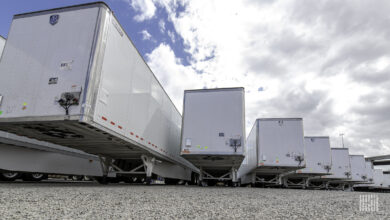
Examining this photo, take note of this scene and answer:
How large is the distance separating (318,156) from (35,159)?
692 inches

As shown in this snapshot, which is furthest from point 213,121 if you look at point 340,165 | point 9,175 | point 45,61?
point 340,165

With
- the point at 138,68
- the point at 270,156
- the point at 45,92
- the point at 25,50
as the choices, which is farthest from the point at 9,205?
the point at 270,156

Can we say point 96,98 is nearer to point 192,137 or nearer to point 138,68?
point 138,68

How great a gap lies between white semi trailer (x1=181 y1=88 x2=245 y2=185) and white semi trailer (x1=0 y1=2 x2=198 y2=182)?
309cm

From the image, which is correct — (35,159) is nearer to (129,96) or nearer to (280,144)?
(129,96)

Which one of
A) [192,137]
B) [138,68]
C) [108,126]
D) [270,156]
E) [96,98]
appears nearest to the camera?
[96,98]

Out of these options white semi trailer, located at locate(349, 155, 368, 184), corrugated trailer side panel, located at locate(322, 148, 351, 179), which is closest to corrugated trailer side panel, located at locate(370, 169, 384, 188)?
white semi trailer, located at locate(349, 155, 368, 184)

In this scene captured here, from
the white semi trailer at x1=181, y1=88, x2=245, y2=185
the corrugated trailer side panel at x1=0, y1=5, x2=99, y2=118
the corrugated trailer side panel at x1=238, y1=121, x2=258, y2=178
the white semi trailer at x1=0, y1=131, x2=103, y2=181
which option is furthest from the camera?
the corrugated trailer side panel at x1=238, y1=121, x2=258, y2=178

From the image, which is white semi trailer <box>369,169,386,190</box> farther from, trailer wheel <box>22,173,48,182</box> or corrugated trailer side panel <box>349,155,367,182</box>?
trailer wheel <box>22,173,48,182</box>

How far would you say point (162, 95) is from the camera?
403 inches

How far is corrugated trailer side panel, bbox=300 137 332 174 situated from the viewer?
1675cm

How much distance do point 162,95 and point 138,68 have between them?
280cm

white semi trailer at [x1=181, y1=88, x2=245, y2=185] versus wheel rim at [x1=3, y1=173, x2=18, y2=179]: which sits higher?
white semi trailer at [x1=181, y1=88, x2=245, y2=185]

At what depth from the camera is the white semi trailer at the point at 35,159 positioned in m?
6.77
